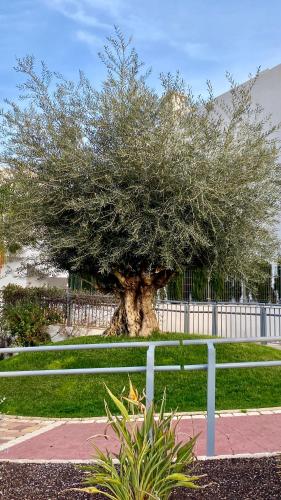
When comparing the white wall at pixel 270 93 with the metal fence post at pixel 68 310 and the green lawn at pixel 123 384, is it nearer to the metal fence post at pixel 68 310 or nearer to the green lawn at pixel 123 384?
the metal fence post at pixel 68 310

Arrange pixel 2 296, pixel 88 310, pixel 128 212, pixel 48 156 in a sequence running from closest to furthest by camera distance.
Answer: pixel 128 212 → pixel 48 156 → pixel 88 310 → pixel 2 296

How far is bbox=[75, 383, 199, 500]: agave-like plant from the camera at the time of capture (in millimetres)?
3432

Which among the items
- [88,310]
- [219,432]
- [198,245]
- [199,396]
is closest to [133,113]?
[198,245]

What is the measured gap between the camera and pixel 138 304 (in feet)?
35.1

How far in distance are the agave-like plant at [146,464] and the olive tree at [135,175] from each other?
515cm

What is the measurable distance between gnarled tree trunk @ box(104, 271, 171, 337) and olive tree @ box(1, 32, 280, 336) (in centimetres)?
14

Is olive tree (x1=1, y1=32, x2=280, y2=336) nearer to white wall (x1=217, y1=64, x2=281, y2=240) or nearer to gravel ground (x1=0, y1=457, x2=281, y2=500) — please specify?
gravel ground (x1=0, y1=457, x2=281, y2=500)

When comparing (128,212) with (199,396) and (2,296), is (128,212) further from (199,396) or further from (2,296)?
(2,296)

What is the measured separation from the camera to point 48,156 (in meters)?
9.53

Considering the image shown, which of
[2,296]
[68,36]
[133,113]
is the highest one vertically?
[68,36]

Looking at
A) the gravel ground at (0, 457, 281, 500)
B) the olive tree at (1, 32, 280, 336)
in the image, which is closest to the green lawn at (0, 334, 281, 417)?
the olive tree at (1, 32, 280, 336)

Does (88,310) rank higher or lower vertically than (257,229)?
lower

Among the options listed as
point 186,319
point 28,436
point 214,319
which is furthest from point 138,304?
point 186,319

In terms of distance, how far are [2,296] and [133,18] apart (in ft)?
40.2
